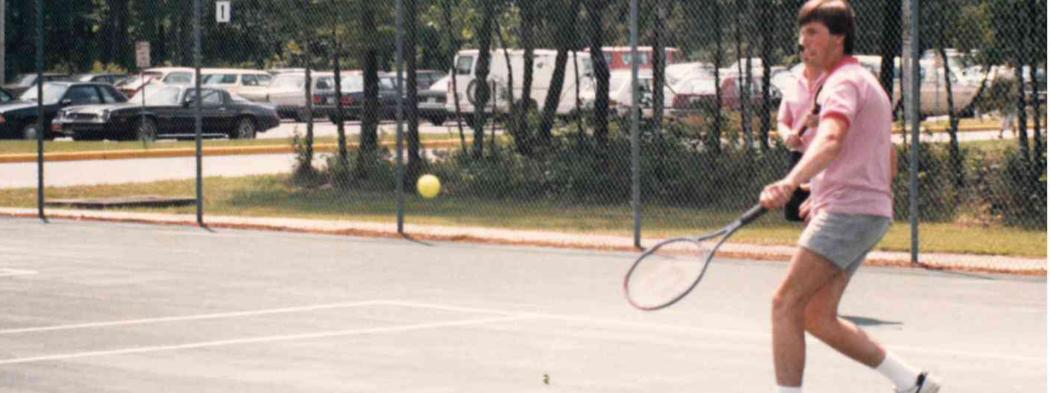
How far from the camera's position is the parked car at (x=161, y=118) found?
40875mm

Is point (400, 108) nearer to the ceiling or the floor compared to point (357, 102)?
nearer to the ceiling

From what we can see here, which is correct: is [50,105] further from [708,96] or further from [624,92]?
[708,96]

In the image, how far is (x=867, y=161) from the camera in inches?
309

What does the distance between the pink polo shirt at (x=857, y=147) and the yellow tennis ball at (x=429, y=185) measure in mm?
15540

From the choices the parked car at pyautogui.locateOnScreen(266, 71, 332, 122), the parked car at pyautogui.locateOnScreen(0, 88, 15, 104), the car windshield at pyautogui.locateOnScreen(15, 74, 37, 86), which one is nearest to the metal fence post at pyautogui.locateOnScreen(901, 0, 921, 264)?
the parked car at pyautogui.locateOnScreen(0, 88, 15, 104)

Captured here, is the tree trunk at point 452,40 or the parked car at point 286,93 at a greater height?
the tree trunk at point 452,40

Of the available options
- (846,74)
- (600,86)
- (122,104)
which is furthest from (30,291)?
(122,104)

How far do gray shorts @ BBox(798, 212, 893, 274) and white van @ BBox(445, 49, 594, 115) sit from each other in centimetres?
1524

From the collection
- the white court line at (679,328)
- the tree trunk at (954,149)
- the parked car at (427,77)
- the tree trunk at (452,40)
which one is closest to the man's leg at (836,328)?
the white court line at (679,328)

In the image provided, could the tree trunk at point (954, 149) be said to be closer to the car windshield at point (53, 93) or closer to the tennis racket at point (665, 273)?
the tennis racket at point (665, 273)

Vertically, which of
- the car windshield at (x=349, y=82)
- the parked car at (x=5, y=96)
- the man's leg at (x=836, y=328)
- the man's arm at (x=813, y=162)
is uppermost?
the man's arm at (x=813, y=162)

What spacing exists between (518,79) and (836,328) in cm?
1600

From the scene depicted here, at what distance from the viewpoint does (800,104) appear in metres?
8.12

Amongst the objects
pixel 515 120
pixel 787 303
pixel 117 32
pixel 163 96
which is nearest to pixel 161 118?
pixel 163 96
